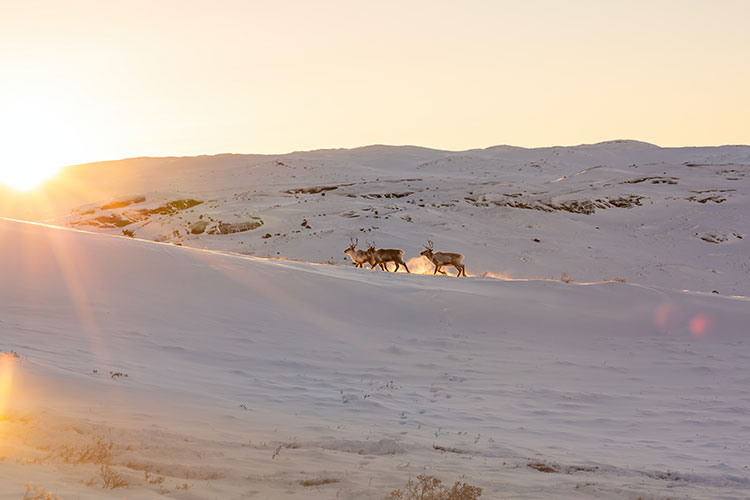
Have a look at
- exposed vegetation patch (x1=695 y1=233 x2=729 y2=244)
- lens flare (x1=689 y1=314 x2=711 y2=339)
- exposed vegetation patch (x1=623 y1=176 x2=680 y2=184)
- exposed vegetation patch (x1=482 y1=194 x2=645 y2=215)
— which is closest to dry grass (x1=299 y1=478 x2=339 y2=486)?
lens flare (x1=689 y1=314 x2=711 y2=339)

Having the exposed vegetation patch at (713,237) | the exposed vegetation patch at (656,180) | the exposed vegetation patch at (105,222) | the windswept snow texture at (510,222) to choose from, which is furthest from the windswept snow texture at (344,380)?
the exposed vegetation patch at (656,180)

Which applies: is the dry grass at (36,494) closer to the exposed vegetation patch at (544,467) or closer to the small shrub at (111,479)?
the small shrub at (111,479)

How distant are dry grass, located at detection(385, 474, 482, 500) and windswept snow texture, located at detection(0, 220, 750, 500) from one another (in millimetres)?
255

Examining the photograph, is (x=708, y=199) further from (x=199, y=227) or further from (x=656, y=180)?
(x=199, y=227)

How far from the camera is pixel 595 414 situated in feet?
35.4

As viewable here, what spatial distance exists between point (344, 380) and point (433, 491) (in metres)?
5.51

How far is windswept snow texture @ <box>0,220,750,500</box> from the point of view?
6.95m

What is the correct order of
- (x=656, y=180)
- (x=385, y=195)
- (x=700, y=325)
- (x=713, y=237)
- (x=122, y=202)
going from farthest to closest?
(x=656, y=180), (x=385, y=195), (x=122, y=202), (x=713, y=237), (x=700, y=325)

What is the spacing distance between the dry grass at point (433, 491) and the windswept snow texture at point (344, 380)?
0.26 m

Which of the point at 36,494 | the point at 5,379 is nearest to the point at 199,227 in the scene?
the point at 5,379

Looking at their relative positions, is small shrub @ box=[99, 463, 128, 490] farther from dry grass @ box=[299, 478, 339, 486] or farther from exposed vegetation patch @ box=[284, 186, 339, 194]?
exposed vegetation patch @ box=[284, 186, 339, 194]

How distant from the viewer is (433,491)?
628 centimetres

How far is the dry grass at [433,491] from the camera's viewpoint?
6.19 meters

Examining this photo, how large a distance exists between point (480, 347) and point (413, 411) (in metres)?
5.03
